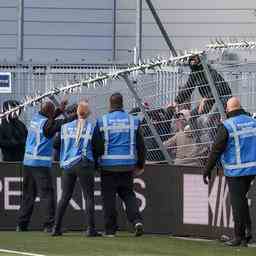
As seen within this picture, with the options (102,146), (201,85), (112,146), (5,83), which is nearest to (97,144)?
(102,146)

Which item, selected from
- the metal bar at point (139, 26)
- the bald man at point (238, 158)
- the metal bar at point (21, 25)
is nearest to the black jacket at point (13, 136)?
the bald man at point (238, 158)

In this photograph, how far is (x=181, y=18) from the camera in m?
24.3

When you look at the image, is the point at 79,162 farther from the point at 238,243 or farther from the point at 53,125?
the point at 238,243

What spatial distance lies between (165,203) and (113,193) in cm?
90

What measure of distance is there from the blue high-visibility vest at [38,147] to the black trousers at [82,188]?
27.4 inches

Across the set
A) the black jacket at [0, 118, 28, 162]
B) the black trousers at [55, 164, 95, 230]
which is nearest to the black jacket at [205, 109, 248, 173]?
the black trousers at [55, 164, 95, 230]

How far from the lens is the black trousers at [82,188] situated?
14852 mm

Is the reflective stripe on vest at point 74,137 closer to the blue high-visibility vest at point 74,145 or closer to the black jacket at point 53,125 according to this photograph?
the blue high-visibility vest at point 74,145

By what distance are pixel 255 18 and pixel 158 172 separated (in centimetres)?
893

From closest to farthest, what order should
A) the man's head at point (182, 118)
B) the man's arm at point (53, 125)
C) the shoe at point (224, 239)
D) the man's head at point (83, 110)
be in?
the shoe at point (224, 239) < the man's head at point (83, 110) < the man's head at point (182, 118) < the man's arm at point (53, 125)

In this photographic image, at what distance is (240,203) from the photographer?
13758 millimetres

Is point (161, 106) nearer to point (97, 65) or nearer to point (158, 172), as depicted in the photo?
point (158, 172)

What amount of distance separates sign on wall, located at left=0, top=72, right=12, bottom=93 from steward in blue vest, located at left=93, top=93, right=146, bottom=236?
4.73 m

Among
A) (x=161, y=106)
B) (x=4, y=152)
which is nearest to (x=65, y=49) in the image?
(x=4, y=152)
